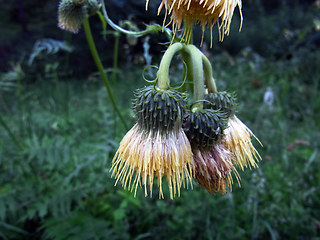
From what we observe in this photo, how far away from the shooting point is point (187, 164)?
160 centimetres

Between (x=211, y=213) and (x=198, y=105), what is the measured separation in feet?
6.98

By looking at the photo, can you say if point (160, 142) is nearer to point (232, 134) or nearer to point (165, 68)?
point (165, 68)

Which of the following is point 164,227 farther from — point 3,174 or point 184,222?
point 3,174

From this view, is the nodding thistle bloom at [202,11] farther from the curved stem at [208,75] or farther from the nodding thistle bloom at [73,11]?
the nodding thistle bloom at [73,11]

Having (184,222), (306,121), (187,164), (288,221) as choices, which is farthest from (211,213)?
(306,121)

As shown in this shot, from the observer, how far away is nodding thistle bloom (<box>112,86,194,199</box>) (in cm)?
146

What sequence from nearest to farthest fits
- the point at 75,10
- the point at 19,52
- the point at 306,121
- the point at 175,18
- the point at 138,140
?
the point at 175,18 → the point at 138,140 → the point at 75,10 → the point at 306,121 → the point at 19,52

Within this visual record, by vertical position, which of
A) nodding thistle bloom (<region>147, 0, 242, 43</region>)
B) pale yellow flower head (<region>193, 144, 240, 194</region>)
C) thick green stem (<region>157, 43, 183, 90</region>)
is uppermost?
nodding thistle bloom (<region>147, 0, 242, 43</region>)

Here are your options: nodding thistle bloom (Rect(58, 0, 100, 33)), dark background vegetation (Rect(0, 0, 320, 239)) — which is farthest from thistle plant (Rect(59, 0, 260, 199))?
dark background vegetation (Rect(0, 0, 320, 239))

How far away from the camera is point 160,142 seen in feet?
4.88

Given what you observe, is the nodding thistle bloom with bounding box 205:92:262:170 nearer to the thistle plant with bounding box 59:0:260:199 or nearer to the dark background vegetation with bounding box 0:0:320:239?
the thistle plant with bounding box 59:0:260:199

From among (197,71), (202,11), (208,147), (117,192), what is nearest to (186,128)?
(208,147)

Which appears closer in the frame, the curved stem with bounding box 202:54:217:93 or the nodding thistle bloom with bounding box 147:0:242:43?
the nodding thistle bloom with bounding box 147:0:242:43

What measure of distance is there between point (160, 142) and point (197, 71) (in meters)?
0.41
